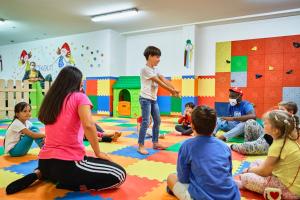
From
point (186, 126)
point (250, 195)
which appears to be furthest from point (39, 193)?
point (186, 126)

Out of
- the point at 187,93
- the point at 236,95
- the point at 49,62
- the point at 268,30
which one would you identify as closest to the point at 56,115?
the point at 236,95

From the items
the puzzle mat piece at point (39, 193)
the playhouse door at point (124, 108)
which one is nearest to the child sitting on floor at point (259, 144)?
the puzzle mat piece at point (39, 193)

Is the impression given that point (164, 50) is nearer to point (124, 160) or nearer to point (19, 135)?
point (124, 160)

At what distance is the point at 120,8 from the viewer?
6.84 meters

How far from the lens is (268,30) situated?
7391 millimetres

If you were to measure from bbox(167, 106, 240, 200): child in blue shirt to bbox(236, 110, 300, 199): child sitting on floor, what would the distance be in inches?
17.9

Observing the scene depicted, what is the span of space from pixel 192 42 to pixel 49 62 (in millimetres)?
6196

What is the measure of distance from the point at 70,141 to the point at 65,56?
884 cm

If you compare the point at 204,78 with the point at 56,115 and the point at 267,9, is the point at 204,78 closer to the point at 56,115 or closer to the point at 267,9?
the point at 267,9

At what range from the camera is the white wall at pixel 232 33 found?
7.15 m

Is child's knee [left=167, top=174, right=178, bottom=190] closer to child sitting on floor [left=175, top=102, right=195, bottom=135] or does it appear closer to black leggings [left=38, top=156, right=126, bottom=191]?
black leggings [left=38, top=156, right=126, bottom=191]

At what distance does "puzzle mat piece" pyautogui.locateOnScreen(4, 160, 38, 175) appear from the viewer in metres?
2.76

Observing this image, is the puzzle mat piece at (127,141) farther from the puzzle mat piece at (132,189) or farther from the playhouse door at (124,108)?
the playhouse door at (124,108)

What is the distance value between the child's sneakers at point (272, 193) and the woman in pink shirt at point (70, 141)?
3.97ft
